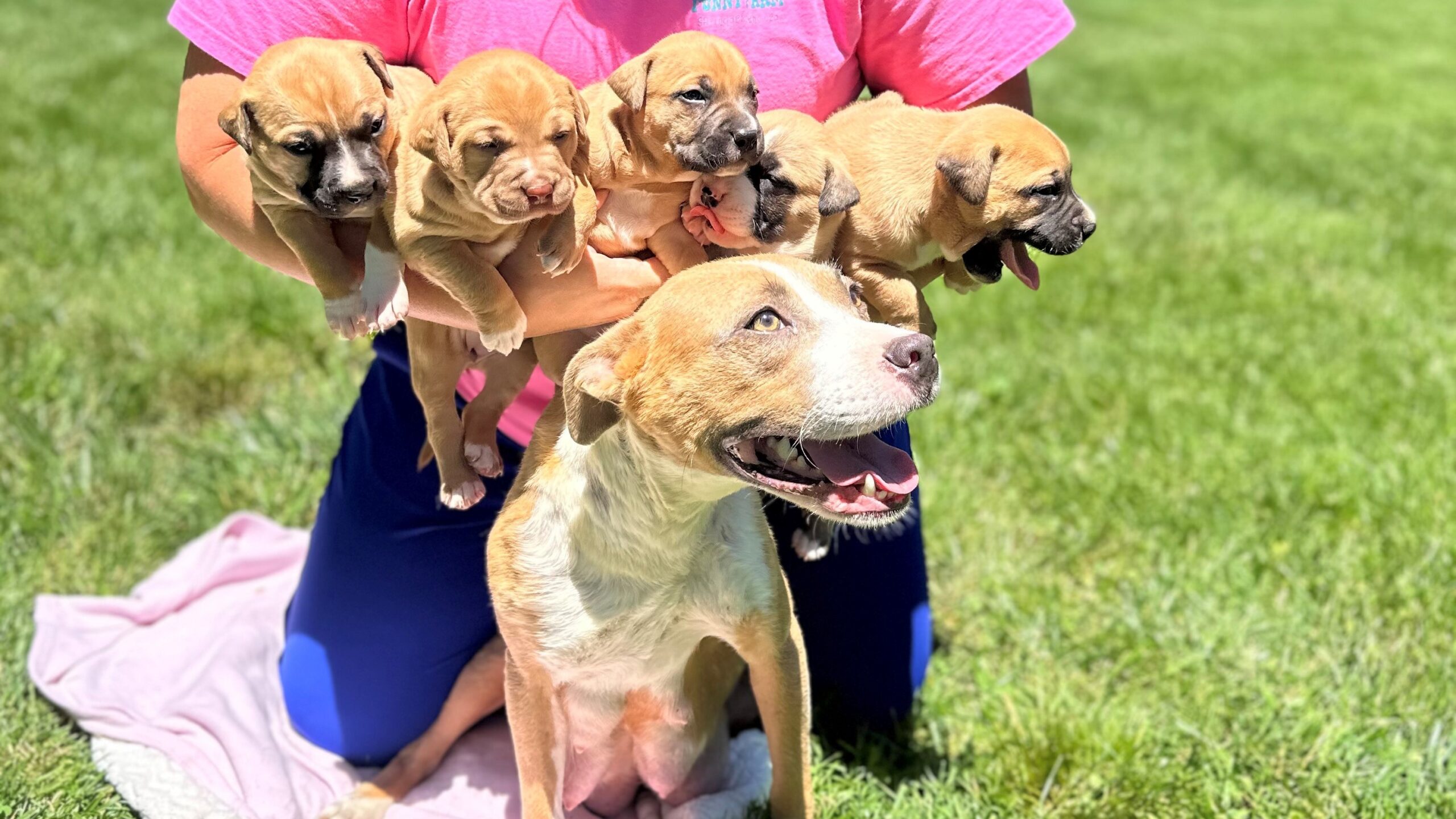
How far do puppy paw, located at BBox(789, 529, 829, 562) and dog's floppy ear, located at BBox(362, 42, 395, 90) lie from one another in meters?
1.59

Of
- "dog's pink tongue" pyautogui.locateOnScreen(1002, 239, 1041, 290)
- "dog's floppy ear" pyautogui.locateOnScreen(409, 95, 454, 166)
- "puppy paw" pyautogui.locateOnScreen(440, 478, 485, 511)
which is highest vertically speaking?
"dog's floppy ear" pyautogui.locateOnScreen(409, 95, 454, 166)

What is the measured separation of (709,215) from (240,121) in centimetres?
99

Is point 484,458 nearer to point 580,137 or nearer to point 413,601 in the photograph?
point 413,601

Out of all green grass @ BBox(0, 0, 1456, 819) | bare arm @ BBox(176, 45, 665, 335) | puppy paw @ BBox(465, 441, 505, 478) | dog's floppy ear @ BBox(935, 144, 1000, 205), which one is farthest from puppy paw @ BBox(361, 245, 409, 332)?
green grass @ BBox(0, 0, 1456, 819)

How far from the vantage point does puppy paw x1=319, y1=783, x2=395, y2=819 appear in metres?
3.46

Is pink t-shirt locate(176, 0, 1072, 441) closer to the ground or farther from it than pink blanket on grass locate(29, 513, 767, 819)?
farther from it

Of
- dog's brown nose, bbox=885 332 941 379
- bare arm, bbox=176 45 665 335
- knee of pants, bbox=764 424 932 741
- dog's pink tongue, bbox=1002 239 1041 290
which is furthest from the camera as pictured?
knee of pants, bbox=764 424 932 741

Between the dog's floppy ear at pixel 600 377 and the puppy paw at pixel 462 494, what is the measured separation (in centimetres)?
70

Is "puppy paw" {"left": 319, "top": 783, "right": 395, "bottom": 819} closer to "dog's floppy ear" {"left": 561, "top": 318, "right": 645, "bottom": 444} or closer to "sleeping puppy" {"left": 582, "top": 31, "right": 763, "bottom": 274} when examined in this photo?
"dog's floppy ear" {"left": 561, "top": 318, "right": 645, "bottom": 444}

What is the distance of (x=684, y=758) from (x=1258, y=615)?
1984mm

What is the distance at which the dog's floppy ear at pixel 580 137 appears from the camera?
8.63ft

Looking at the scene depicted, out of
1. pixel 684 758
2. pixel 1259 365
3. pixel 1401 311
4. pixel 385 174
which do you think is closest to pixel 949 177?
pixel 385 174

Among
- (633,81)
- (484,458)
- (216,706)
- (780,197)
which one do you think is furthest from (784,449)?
(216,706)

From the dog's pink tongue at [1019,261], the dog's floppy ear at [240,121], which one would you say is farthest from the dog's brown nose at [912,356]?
the dog's floppy ear at [240,121]
